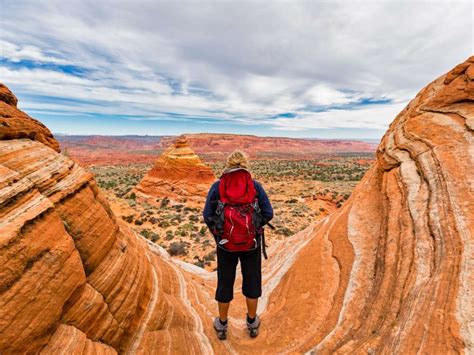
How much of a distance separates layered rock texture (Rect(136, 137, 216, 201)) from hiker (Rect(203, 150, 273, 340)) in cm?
2184

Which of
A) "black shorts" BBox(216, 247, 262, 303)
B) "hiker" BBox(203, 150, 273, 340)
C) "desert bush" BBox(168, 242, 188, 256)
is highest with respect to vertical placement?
"hiker" BBox(203, 150, 273, 340)

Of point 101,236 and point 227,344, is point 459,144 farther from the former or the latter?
point 101,236

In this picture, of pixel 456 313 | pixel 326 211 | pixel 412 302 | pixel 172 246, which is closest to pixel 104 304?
pixel 412 302

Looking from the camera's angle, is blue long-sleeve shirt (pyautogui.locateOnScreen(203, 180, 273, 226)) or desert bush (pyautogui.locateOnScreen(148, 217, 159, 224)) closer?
blue long-sleeve shirt (pyautogui.locateOnScreen(203, 180, 273, 226))

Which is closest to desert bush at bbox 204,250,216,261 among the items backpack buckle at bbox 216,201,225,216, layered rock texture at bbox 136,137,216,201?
backpack buckle at bbox 216,201,225,216

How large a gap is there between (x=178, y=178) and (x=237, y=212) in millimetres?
24166

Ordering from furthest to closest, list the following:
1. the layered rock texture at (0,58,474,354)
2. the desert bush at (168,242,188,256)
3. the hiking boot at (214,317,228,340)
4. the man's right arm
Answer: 1. the desert bush at (168,242,188,256)
2. the hiking boot at (214,317,228,340)
3. the man's right arm
4. the layered rock texture at (0,58,474,354)

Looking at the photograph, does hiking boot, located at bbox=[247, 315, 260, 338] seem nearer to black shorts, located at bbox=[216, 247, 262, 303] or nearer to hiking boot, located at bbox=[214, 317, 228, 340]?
hiking boot, located at bbox=[214, 317, 228, 340]

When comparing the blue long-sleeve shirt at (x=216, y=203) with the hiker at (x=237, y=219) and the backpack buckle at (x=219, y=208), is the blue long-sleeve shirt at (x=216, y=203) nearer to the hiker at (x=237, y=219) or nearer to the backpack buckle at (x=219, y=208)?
the hiker at (x=237, y=219)

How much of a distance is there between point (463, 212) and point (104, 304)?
4.58m

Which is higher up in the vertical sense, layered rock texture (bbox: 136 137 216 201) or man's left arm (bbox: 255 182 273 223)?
man's left arm (bbox: 255 182 273 223)

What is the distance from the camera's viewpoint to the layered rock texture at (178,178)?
85.2 feet

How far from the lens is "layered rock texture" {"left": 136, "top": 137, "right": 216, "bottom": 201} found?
85.2 feet

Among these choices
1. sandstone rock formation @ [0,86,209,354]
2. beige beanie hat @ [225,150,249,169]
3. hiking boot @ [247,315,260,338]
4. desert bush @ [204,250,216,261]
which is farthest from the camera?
desert bush @ [204,250,216,261]
